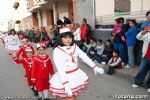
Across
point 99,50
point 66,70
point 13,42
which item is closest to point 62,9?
point 13,42

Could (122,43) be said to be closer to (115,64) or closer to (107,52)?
(107,52)

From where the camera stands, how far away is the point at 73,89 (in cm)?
444

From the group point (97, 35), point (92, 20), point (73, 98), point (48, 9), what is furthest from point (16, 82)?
point (48, 9)

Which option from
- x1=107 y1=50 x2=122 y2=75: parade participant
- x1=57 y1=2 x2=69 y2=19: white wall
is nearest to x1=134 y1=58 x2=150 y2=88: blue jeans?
x1=107 y1=50 x2=122 y2=75: parade participant

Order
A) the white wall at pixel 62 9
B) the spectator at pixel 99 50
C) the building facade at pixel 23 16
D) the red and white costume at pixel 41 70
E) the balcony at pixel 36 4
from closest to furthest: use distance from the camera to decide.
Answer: the red and white costume at pixel 41 70, the spectator at pixel 99 50, the white wall at pixel 62 9, the balcony at pixel 36 4, the building facade at pixel 23 16

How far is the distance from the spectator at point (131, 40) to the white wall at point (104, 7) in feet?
15.3

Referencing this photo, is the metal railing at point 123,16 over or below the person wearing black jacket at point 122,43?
over

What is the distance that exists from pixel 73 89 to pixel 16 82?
17.3 ft

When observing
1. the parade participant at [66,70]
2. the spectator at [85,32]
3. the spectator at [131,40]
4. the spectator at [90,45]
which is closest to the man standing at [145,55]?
the spectator at [131,40]

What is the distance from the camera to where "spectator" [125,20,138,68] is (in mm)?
9445

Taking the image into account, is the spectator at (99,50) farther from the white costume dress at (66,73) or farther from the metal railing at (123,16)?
the white costume dress at (66,73)

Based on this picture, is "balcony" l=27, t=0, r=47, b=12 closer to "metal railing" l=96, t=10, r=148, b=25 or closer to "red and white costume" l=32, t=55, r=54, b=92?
"metal railing" l=96, t=10, r=148, b=25

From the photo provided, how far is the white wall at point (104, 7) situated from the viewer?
14.2 meters

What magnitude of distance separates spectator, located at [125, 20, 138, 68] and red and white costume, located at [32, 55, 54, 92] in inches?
166
